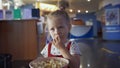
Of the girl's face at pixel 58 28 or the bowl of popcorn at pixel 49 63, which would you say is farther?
the girl's face at pixel 58 28

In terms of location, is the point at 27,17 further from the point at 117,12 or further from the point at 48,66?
the point at 117,12

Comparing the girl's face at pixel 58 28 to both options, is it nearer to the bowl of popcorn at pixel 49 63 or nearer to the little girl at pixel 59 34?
the little girl at pixel 59 34

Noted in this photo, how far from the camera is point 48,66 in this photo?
32.9 inches

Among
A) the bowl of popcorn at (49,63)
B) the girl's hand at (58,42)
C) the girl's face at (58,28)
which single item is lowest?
the bowl of popcorn at (49,63)

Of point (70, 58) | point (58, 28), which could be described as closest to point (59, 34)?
point (58, 28)

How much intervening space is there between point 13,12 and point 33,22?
47cm

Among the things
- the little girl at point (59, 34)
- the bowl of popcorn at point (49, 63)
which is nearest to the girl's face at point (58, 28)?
the little girl at point (59, 34)

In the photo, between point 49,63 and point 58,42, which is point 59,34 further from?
point 49,63

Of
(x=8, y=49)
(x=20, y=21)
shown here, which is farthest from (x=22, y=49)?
(x=20, y=21)

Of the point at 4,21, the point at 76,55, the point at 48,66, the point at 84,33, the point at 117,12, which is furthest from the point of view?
the point at 84,33

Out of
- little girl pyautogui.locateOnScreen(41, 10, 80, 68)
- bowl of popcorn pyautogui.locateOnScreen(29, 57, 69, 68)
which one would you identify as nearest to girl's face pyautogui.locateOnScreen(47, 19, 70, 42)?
little girl pyautogui.locateOnScreen(41, 10, 80, 68)

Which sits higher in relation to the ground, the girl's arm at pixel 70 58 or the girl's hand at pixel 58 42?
the girl's hand at pixel 58 42

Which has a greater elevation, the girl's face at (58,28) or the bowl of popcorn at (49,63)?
the girl's face at (58,28)

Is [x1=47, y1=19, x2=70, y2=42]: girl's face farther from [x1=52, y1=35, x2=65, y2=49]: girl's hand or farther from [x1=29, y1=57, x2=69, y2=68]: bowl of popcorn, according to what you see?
[x1=29, y1=57, x2=69, y2=68]: bowl of popcorn
